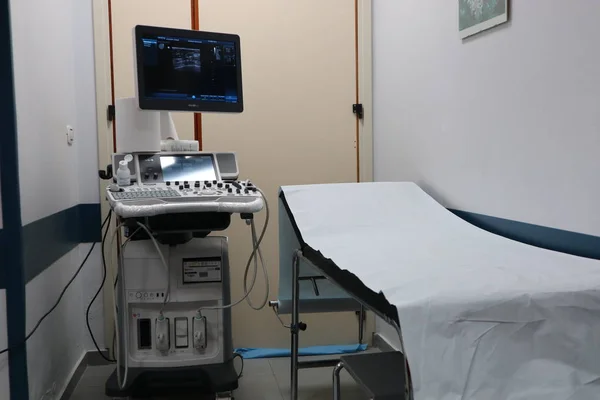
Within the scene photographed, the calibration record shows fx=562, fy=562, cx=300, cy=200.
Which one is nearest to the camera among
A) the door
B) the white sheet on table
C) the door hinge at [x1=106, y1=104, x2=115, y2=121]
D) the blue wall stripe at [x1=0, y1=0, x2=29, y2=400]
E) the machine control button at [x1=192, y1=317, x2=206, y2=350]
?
the white sheet on table

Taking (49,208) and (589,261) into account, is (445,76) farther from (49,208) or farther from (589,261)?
(49,208)

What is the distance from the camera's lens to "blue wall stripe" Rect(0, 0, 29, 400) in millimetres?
1724

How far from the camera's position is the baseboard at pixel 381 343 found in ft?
9.71

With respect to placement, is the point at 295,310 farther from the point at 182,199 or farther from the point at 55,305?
the point at 55,305

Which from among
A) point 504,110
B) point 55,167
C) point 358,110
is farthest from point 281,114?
point 504,110

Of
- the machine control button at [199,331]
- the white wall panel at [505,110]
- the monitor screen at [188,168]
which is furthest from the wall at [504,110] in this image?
the machine control button at [199,331]

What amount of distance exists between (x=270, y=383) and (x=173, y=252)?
867mm

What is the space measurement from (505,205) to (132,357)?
1.48m

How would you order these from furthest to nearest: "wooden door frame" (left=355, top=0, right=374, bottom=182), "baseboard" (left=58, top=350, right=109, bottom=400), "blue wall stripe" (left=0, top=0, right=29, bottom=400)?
"wooden door frame" (left=355, top=0, right=374, bottom=182) → "baseboard" (left=58, top=350, right=109, bottom=400) → "blue wall stripe" (left=0, top=0, right=29, bottom=400)

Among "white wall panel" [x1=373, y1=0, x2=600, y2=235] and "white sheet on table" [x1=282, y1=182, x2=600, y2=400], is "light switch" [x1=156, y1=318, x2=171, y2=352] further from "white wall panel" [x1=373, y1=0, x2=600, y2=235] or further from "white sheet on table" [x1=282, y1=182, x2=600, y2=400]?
"white wall panel" [x1=373, y1=0, x2=600, y2=235]

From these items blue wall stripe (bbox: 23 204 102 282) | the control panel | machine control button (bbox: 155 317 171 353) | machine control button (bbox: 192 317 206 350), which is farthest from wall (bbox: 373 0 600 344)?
blue wall stripe (bbox: 23 204 102 282)

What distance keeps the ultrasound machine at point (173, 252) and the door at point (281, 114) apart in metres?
0.76

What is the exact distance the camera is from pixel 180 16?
2873mm

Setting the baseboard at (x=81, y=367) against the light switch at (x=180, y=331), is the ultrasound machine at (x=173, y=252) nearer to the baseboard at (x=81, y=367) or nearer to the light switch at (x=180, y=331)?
the light switch at (x=180, y=331)
